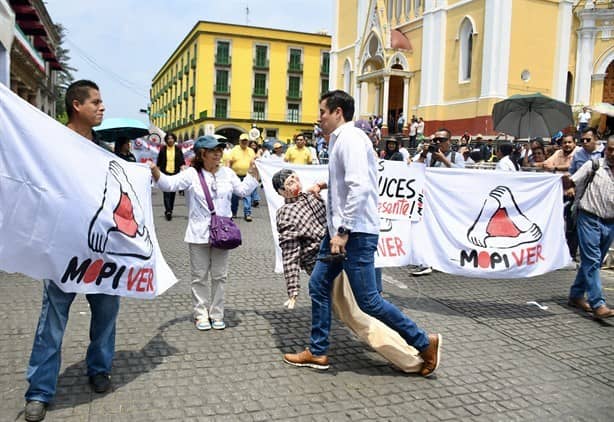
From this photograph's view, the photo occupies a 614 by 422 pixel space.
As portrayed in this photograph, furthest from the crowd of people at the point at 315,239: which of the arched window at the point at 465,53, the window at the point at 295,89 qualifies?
the window at the point at 295,89

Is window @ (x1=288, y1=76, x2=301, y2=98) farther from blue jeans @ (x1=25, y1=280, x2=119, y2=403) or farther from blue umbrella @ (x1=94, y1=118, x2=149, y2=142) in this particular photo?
blue jeans @ (x1=25, y1=280, x2=119, y2=403)

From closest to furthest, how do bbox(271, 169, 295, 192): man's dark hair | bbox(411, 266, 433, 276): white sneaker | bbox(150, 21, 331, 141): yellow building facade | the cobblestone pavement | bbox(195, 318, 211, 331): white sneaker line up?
the cobblestone pavement → bbox(271, 169, 295, 192): man's dark hair → bbox(195, 318, 211, 331): white sneaker → bbox(411, 266, 433, 276): white sneaker → bbox(150, 21, 331, 141): yellow building facade

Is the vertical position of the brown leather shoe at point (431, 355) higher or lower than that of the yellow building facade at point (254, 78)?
lower

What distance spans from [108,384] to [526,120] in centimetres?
1045

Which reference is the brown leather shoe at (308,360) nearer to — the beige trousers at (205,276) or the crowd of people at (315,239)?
the crowd of people at (315,239)

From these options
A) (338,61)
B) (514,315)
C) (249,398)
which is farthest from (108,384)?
(338,61)

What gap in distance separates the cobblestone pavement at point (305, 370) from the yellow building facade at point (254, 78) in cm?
5901

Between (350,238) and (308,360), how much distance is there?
1.03 metres

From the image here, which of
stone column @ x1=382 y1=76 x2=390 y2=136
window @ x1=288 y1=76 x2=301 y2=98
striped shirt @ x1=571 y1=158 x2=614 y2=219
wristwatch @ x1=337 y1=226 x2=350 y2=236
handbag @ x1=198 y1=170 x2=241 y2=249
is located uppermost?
window @ x1=288 y1=76 x2=301 y2=98

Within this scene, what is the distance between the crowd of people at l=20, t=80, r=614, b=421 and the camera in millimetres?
3758

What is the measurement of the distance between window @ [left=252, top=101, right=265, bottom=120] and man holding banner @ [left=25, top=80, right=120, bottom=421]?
209 feet

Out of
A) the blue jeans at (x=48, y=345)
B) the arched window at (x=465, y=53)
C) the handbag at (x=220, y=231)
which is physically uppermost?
the arched window at (x=465, y=53)

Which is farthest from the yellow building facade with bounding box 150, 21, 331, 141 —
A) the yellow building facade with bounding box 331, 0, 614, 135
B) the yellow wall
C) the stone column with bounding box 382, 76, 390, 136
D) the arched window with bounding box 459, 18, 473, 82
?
the yellow wall

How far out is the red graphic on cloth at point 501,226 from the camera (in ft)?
20.7
